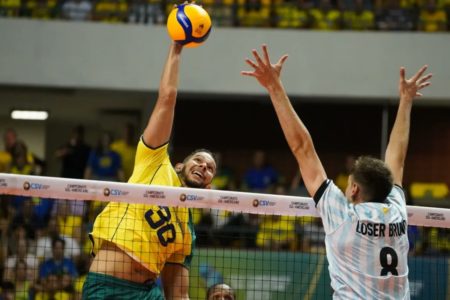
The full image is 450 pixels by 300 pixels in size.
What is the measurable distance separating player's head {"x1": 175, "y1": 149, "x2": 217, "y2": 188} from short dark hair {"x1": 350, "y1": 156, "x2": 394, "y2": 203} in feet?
7.23

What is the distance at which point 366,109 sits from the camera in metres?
24.2

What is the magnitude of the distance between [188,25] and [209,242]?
11141 millimetres

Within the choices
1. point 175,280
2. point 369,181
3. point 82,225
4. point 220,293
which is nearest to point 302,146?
point 369,181

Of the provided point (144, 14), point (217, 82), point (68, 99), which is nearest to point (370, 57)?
point (217, 82)

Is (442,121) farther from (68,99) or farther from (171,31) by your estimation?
(171,31)

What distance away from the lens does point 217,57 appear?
2073 centimetres

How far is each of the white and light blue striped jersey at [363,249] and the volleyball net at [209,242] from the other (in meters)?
1.73

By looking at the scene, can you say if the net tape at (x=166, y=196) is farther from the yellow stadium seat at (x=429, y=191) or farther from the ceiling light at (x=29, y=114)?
the ceiling light at (x=29, y=114)

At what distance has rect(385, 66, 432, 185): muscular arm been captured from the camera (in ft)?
23.1

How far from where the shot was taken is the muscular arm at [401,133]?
7.03 metres

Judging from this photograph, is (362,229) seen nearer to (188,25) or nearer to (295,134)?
(295,134)

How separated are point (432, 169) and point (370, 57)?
4535 mm

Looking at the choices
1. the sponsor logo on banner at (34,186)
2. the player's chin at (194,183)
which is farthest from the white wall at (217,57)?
the sponsor logo on banner at (34,186)

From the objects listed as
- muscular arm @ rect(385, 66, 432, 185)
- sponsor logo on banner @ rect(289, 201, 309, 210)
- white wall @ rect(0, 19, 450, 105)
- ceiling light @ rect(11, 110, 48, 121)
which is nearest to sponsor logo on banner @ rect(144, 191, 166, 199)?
sponsor logo on banner @ rect(289, 201, 309, 210)
